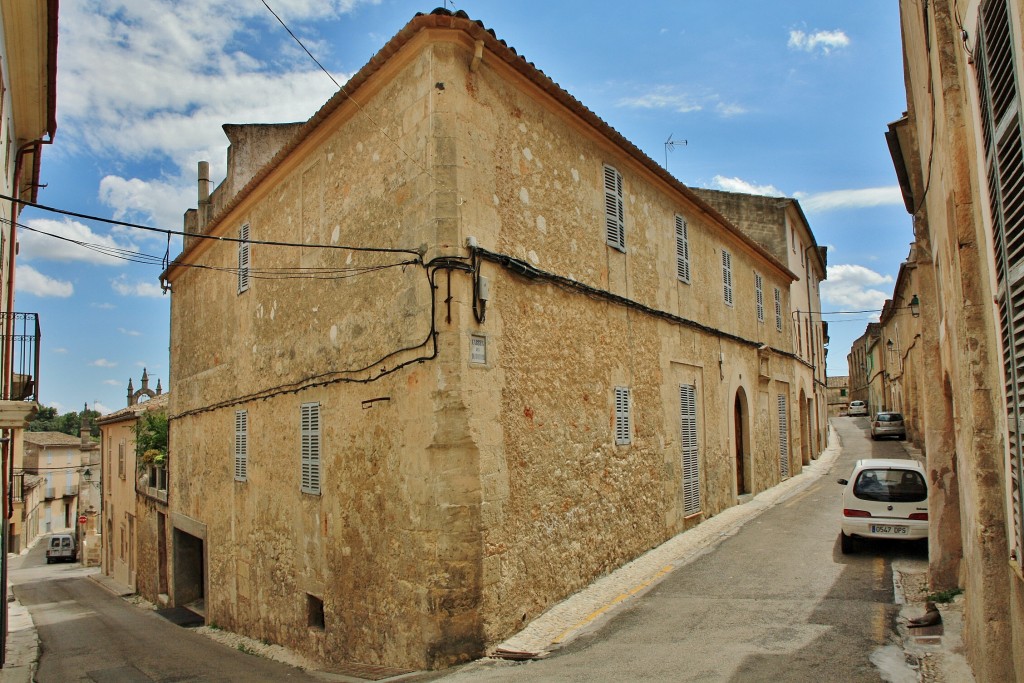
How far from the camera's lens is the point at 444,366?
714 centimetres

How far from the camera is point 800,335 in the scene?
24.4m

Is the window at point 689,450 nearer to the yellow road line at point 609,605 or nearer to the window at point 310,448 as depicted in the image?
the yellow road line at point 609,605

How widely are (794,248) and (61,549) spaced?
137 ft

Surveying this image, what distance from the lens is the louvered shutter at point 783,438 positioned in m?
19.3

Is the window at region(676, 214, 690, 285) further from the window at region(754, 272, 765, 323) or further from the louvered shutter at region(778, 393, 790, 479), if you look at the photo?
the louvered shutter at region(778, 393, 790, 479)

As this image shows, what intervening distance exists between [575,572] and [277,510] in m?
4.84

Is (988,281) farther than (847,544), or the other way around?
(847,544)

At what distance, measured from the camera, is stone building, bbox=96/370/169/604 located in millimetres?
17219

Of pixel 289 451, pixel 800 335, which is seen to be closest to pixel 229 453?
pixel 289 451

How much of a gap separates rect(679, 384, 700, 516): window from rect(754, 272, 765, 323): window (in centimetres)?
640

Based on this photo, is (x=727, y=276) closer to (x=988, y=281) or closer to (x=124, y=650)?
(x=988, y=281)

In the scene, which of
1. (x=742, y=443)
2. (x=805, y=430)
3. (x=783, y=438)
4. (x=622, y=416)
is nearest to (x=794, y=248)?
(x=805, y=430)

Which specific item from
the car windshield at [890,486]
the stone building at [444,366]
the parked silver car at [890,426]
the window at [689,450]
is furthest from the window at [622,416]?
the parked silver car at [890,426]

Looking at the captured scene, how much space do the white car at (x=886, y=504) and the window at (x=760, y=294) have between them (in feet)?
28.2
